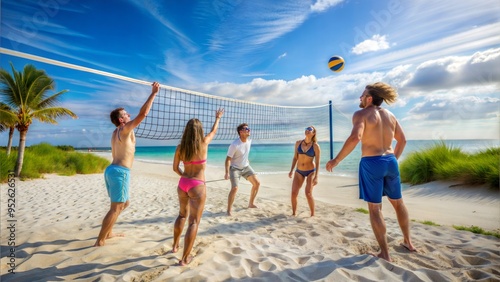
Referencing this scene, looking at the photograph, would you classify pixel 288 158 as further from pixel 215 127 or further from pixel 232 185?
pixel 215 127

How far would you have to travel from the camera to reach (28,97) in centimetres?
1053

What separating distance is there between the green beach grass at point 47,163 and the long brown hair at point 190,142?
8.75m

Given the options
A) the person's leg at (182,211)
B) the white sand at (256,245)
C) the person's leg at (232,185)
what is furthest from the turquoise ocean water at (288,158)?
the person's leg at (182,211)

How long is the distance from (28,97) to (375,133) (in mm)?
13018

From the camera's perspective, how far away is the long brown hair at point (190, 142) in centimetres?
256

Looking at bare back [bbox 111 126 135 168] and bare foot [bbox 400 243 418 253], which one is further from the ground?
bare back [bbox 111 126 135 168]

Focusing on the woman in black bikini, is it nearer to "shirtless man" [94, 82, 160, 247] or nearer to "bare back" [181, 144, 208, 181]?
"bare back" [181, 144, 208, 181]

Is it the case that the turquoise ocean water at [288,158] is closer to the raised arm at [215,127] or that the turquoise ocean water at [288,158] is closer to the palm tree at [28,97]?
the raised arm at [215,127]

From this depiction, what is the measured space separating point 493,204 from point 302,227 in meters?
4.02

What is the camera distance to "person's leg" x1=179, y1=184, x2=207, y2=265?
2420 mm

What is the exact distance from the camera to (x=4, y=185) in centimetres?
764

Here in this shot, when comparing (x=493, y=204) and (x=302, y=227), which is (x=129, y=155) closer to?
(x=302, y=227)

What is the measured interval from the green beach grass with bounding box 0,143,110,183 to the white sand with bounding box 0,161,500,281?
4.54 metres

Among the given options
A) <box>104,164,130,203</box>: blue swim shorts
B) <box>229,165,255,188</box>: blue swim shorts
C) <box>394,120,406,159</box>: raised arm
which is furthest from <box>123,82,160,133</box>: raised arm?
<box>394,120,406,159</box>: raised arm
